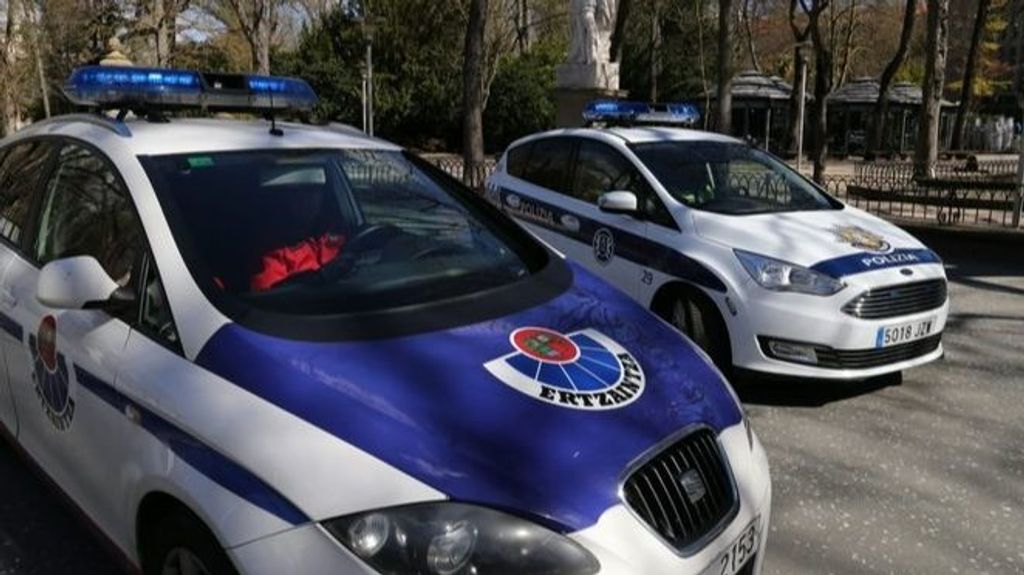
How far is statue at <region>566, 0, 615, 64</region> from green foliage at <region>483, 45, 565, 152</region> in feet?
63.5

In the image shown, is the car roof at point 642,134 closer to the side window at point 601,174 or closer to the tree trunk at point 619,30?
the side window at point 601,174

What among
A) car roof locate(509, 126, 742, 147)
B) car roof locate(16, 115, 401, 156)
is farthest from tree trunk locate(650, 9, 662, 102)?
car roof locate(16, 115, 401, 156)

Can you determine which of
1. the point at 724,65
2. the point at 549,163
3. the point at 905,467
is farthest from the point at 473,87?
the point at 905,467

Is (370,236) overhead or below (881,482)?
overhead

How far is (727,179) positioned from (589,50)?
10.9m

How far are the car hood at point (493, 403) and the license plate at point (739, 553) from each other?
0.29 meters

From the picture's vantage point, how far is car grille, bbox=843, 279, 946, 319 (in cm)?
494

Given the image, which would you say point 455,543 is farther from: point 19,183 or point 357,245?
point 19,183

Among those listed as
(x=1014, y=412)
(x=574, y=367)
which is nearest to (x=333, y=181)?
(x=574, y=367)

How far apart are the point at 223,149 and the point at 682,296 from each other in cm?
320

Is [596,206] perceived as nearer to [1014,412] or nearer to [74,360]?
[1014,412]

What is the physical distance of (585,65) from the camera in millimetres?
16531

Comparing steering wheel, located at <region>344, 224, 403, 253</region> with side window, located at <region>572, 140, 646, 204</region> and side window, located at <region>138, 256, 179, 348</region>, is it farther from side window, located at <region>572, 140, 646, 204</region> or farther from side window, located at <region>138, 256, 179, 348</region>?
side window, located at <region>572, 140, 646, 204</region>

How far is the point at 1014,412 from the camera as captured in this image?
5117 millimetres
